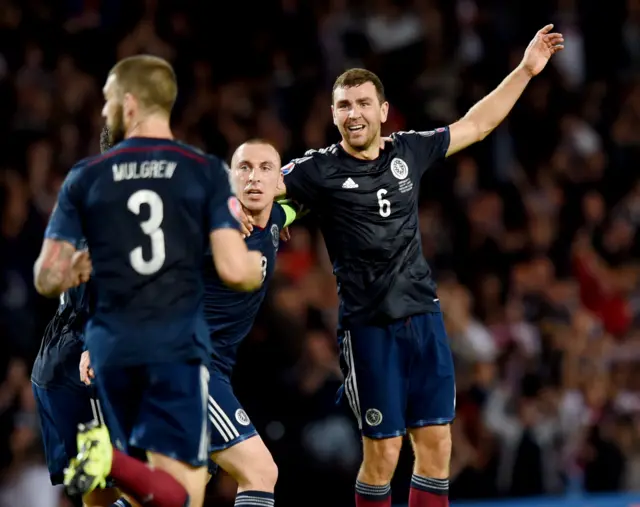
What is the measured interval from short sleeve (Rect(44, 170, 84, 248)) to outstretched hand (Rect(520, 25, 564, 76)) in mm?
3108

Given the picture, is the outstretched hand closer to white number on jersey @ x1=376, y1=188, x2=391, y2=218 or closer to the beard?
white number on jersey @ x1=376, y1=188, x2=391, y2=218

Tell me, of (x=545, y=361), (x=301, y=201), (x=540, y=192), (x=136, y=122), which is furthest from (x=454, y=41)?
(x=136, y=122)

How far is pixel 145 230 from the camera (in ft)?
15.2

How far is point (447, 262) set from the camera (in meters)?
11.6

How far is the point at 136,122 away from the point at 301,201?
1.90m

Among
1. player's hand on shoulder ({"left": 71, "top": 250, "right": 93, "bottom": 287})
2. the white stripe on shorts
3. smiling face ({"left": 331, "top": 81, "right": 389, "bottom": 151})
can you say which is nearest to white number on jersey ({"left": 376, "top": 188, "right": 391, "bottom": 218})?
smiling face ({"left": 331, "top": 81, "right": 389, "bottom": 151})

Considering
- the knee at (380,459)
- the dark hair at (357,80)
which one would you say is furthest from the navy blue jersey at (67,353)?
the dark hair at (357,80)

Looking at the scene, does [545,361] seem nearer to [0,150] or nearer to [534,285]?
[534,285]

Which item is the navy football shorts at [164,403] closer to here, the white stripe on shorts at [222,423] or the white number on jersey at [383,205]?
the white stripe on shorts at [222,423]

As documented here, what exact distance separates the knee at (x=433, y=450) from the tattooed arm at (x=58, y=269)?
237cm

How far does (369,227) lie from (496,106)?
43.0 inches

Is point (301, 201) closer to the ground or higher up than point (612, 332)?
higher up

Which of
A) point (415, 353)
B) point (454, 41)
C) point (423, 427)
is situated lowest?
point (423, 427)

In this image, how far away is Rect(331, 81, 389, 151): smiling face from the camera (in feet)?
21.0
